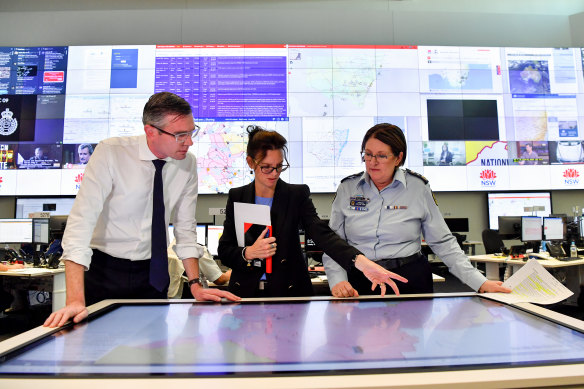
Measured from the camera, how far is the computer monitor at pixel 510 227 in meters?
4.89

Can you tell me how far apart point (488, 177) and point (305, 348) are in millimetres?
5346

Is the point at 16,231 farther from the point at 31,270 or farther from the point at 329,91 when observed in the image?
the point at 329,91

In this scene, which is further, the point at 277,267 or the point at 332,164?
the point at 332,164

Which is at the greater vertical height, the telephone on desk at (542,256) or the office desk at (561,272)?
the telephone on desk at (542,256)

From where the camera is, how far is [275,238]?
1.46m

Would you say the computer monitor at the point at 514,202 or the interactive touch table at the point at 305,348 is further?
the computer monitor at the point at 514,202

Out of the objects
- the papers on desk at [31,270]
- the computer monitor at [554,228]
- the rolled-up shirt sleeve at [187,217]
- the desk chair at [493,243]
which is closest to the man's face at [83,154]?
the papers on desk at [31,270]

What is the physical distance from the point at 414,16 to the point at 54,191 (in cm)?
562

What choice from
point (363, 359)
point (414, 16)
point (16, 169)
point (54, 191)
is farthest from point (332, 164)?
point (363, 359)

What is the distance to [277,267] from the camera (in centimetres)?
151

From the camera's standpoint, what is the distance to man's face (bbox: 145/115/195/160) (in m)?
1.29

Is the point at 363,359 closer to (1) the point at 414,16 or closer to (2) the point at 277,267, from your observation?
(2) the point at 277,267

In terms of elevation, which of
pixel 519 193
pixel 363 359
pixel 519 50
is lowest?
pixel 363 359

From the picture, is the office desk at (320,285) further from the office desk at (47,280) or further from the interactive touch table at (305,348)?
the interactive touch table at (305,348)
